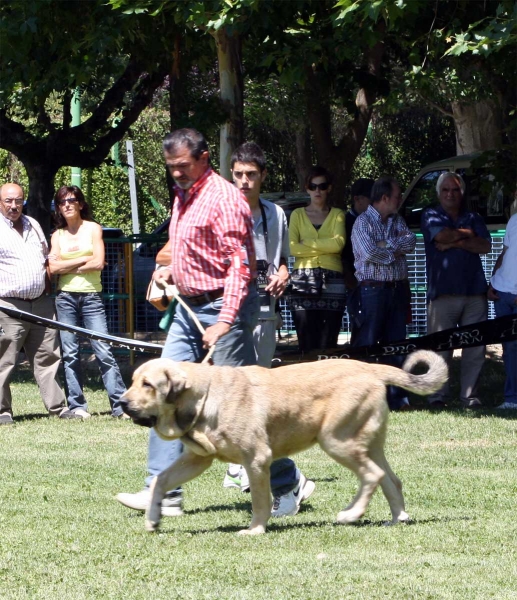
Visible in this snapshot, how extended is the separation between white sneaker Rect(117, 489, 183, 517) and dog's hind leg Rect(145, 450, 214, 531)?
34 centimetres

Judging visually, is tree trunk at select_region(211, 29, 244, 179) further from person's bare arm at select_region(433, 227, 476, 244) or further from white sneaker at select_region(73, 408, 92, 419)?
white sneaker at select_region(73, 408, 92, 419)

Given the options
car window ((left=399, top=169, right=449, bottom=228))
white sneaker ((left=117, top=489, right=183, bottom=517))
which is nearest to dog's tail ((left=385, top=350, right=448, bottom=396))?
white sneaker ((left=117, top=489, right=183, bottom=517))

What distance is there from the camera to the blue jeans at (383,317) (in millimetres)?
10523

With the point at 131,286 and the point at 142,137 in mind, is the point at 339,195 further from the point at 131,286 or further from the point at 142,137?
the point at 142,137

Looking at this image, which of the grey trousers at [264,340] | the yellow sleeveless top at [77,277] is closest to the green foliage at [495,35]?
the grey trousers at [264,340]

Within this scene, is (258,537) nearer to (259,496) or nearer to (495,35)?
(259,496)

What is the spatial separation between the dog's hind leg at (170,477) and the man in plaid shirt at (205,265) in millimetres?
251

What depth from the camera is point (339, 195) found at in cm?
1502

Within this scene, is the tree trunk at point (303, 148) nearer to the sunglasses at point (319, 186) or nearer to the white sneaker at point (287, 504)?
the sunglasses at point (319, 186)

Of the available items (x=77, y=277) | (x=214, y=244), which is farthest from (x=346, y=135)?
(x=214, y=244)

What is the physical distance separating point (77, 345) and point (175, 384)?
5.38m

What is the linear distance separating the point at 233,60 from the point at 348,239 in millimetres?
2980

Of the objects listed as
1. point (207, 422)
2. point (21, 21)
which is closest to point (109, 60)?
point (21, 21)

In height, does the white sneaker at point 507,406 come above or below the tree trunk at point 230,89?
below
